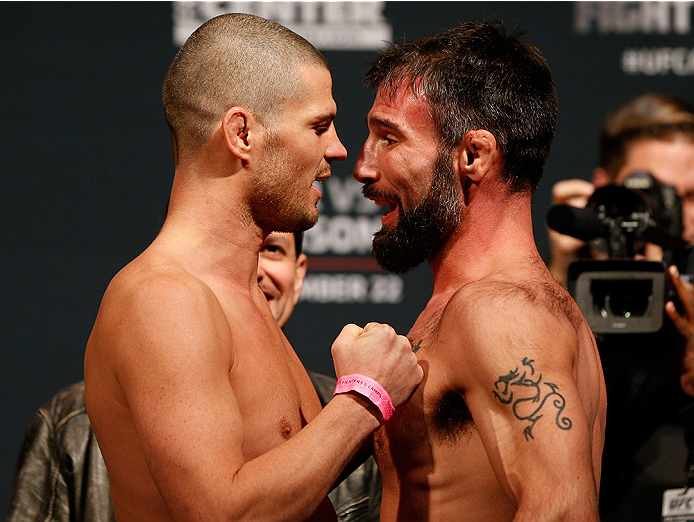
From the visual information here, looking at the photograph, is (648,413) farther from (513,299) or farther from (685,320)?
(513,299)

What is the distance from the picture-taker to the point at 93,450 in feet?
6.41

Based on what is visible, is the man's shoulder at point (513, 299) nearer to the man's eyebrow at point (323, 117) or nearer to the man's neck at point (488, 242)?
the man's neck at point (488, 242)

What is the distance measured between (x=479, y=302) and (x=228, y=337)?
411 mm

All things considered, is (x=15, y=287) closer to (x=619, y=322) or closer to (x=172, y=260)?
(x=172, y=260)

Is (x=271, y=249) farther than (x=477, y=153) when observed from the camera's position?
Yes

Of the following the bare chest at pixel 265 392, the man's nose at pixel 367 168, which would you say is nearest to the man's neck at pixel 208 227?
the bare chest at pixel 265 392

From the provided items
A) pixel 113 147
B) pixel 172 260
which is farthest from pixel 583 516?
pixel 113 147

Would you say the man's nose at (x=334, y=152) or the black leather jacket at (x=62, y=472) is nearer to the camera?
the man's nose at (x=334, y=152)

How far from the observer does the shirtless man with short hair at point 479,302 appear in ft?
3.87

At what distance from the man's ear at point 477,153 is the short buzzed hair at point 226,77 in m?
0.34

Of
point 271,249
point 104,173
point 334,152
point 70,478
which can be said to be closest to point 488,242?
point 334,152

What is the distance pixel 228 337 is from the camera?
49.5 inches

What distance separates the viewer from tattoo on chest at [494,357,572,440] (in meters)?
1.17

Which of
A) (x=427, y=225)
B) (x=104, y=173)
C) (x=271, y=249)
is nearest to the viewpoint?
(x=427, y=225)
